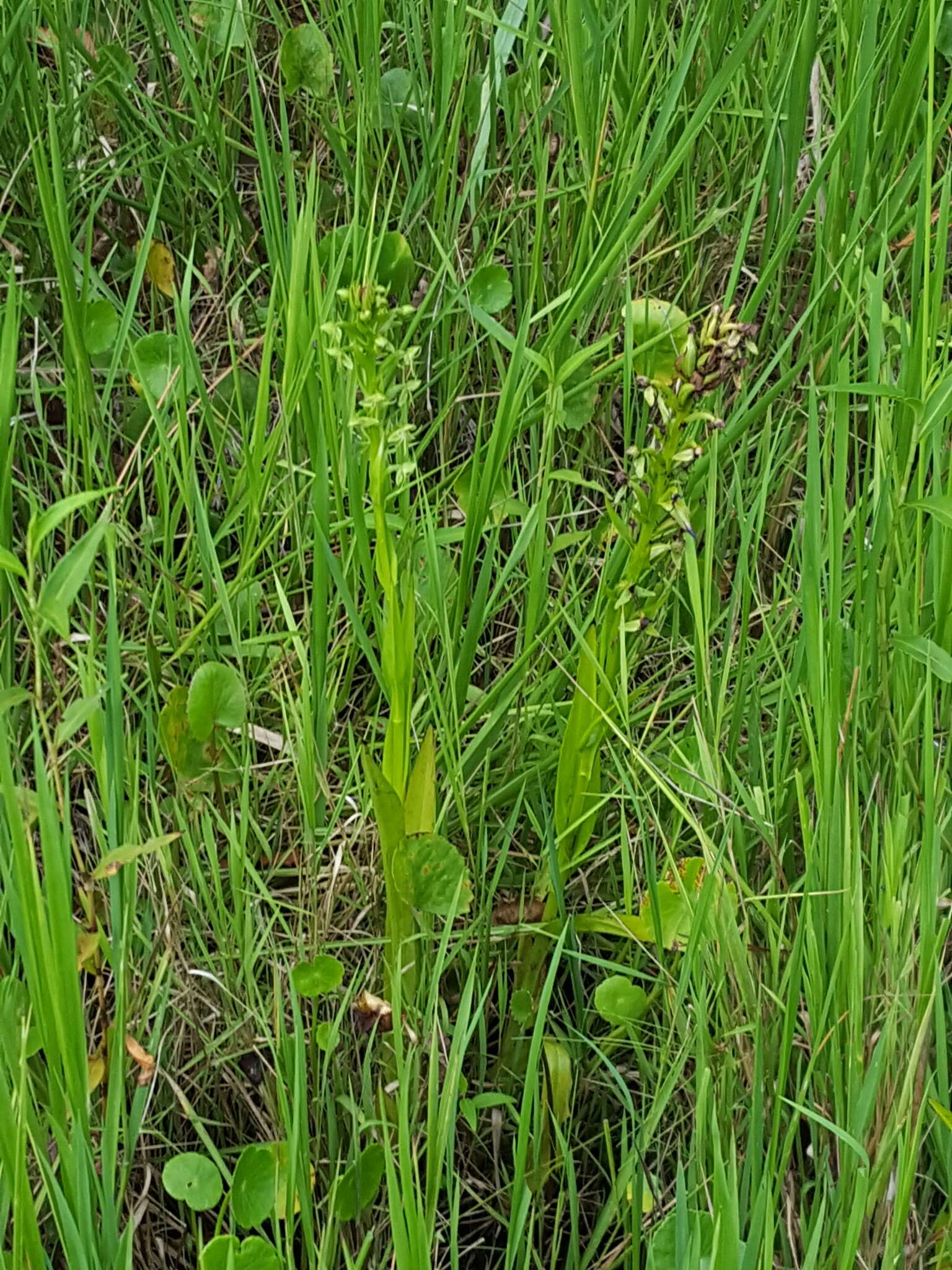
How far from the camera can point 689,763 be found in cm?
128

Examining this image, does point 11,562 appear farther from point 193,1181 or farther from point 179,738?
point 193,1181

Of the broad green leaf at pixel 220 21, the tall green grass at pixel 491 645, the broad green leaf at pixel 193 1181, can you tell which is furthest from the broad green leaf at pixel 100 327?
the broad green leaf at pixel 193 1181

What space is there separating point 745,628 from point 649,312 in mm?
456

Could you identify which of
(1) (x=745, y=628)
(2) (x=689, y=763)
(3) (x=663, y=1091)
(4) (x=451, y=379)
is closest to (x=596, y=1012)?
(3) (x=663, y=1091)

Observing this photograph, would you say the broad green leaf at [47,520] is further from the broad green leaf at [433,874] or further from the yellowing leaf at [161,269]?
the yellowing leaf at [161,269]

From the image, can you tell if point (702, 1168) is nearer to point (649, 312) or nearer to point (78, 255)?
point (649, 312)

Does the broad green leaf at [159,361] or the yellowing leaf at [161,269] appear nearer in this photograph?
the broad green leaf at [159,361]

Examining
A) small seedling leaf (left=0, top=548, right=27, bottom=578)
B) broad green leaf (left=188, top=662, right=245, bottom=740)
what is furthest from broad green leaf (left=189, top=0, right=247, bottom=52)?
small seedling leaf (left=0, top=548, right=27, bottom=578)

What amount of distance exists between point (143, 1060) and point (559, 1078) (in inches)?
14.5

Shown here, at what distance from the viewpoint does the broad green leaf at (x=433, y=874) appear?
1.13 metres

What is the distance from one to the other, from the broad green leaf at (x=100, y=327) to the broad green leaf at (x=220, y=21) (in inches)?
16.5

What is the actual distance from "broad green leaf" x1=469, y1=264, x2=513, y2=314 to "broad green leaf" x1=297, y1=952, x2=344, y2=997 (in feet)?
2.70

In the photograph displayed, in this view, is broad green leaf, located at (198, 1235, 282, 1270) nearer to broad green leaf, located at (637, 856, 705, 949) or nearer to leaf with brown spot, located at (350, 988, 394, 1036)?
leaf with brown spot, located at (350, 988, 394, 1036)

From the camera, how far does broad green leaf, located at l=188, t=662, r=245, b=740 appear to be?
48.5 inches
